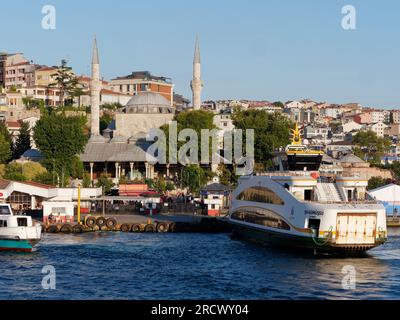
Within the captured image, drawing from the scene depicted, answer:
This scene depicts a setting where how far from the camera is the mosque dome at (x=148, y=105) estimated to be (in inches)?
4117

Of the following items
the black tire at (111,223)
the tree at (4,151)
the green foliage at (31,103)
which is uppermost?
the green foliage at (31,103)

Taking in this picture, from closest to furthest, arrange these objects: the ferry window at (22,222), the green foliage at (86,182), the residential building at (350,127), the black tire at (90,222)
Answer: the ferry window at (22,222) < the black tire at (90,222) < the green foliage at (86,182) < the residential building at (350,127)

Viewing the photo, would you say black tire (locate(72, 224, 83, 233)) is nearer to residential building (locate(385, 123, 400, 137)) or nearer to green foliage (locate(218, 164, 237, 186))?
green foliage (locate(218, 164, 237, 186))

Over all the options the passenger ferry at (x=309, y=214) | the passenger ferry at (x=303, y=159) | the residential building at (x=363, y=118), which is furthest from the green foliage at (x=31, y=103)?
the residential building at (x=363, y=118)

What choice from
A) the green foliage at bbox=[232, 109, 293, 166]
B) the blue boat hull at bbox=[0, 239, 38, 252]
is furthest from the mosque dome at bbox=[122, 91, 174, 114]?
the blue boat hull at bbox=[0, 239, 38, 252]

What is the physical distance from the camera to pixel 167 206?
6688cm

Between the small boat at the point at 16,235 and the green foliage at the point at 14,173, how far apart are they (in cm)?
3259

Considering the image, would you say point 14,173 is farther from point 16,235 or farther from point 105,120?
point 105,120

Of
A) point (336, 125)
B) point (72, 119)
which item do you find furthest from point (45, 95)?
point (336, 125)

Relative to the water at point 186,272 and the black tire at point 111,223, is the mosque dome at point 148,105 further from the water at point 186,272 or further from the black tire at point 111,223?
the water at point 186,272

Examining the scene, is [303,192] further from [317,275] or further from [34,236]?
[34,236]

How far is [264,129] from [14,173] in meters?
31.6

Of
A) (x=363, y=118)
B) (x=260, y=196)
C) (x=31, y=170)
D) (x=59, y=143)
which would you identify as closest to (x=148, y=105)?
(x=59, y=143)

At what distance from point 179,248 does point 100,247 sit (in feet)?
14.0
